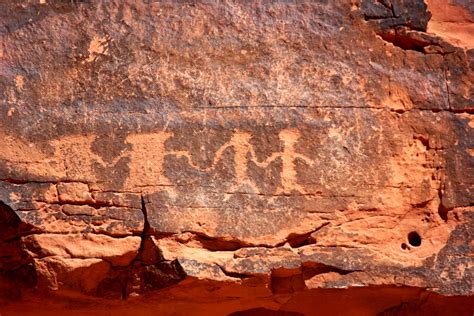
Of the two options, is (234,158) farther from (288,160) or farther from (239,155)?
(288,160)

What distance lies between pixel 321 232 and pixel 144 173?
675 mm

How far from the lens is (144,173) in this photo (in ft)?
8.21

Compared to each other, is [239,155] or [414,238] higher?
[239,155]

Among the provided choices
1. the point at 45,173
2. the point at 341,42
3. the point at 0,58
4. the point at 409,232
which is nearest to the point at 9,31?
the point at 0,58

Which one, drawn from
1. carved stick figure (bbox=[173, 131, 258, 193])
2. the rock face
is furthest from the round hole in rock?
carved stick figure (bbox=[173, 131, 258, 193])

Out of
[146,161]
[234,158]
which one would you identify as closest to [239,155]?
[234,158]

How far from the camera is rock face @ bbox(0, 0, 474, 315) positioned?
247 cm

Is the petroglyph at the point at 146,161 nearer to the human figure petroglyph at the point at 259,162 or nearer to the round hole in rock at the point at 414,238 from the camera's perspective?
the human figure petroglyph at the point at 259,162

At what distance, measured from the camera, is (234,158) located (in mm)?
2523

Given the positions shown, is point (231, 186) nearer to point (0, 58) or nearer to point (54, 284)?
point (54, 284)

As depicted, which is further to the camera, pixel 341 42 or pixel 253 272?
pixel 341 42

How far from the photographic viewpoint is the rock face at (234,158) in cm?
247

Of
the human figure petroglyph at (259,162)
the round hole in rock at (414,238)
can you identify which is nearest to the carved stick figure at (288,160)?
the human figure petroglyph at (259,162)

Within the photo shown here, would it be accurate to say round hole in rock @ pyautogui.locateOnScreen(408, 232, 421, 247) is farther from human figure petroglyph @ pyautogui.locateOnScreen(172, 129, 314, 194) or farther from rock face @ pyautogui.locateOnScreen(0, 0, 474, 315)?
human figure petroglyph @ pyautogui.locateOnScreen(172, 129, 314, 194)
